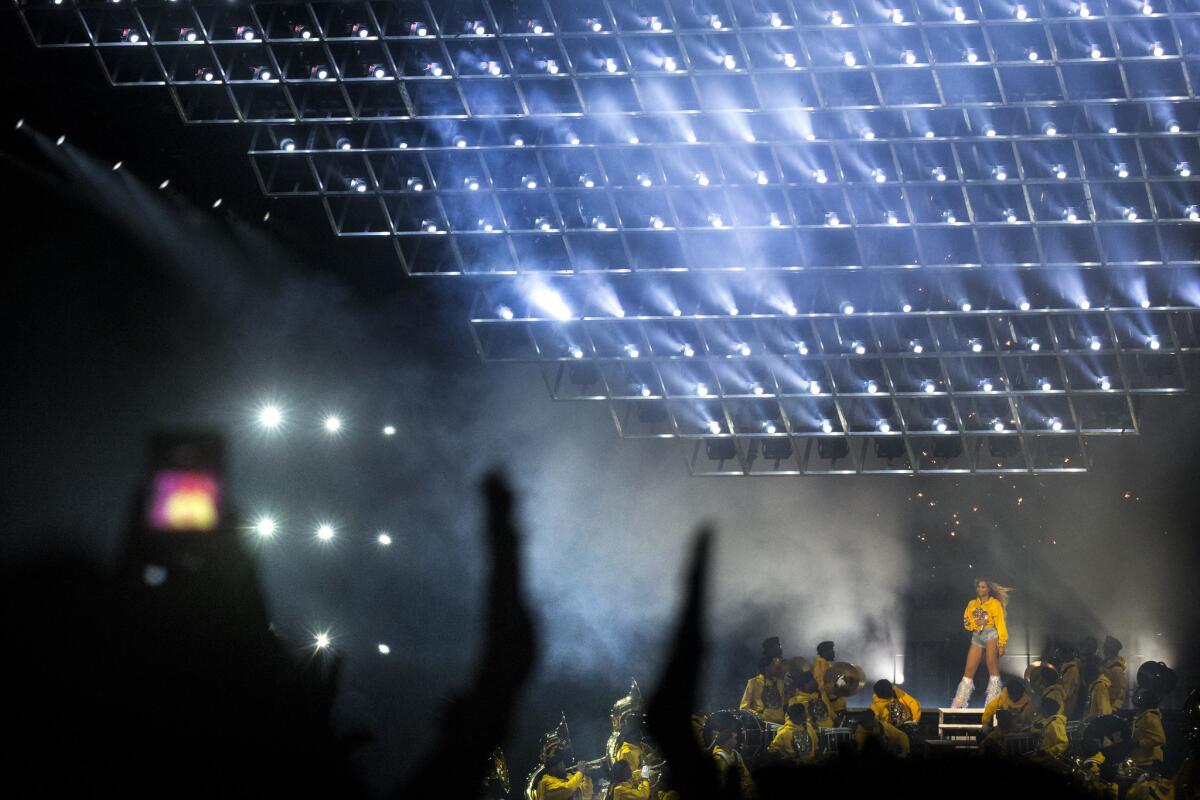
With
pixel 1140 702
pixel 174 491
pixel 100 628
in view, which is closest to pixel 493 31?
pixel 174 491

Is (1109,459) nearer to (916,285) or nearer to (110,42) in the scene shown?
(916,285)

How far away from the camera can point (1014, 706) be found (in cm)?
945

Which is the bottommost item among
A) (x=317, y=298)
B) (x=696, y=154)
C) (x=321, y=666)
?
(x=321, y=666)

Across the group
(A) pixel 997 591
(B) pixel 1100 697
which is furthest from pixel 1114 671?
(A) pixel 997 591

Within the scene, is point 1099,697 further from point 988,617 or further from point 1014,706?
point 988,617

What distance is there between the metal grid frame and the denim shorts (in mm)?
1572

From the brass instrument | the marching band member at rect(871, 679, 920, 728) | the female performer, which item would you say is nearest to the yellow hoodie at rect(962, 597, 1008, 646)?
the female performer

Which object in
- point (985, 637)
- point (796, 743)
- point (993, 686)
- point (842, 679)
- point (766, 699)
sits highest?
point (985, 637)

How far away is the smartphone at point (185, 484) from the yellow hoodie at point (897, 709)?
6066mm

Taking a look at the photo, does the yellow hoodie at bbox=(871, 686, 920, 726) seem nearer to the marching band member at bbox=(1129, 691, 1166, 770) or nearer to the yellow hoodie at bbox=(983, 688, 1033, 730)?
the yellow hoodie at bbox=(983, 688, 1033, 730)

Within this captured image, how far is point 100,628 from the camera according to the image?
1055 cm

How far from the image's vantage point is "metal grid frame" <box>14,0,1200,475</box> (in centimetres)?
920

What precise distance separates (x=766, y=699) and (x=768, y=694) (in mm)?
47

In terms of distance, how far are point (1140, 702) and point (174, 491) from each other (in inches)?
322
